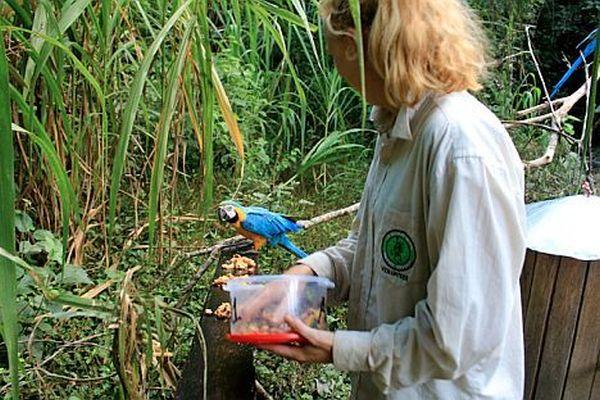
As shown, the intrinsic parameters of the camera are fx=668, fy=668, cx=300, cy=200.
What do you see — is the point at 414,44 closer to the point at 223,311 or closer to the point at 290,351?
the point at 290,351

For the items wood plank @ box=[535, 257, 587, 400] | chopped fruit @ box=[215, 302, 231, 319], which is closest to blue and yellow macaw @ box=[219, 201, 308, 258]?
chopped fruit @ box=[215, 302, 231, 319]

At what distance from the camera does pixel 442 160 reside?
2.63 feet

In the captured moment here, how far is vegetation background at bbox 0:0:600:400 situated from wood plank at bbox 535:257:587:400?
1.99 ft

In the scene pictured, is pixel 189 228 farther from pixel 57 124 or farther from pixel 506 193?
pixel 506 193

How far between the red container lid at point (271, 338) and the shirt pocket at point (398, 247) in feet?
0.47

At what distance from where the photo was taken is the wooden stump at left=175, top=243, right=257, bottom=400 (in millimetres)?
1124

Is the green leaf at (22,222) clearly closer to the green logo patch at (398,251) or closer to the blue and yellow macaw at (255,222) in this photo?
the blue and yellow macaw at (255,222)

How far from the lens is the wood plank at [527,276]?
1.31 metres

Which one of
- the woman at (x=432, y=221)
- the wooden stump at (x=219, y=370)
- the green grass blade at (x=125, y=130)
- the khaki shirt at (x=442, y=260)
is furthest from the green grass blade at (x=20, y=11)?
the wooden stump at (x=219, y=370)

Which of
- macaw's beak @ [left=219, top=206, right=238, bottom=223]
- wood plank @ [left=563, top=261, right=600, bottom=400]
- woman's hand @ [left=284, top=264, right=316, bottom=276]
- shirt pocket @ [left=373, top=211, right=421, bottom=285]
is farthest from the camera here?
macaw's beak @ [left=219, top=206, right=238, bottom=223]

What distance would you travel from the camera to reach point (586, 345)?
1315 millimetres

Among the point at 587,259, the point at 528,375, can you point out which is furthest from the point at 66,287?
the point at 587,259

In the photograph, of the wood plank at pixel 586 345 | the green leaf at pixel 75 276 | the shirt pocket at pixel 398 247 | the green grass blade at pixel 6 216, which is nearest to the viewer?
the green grass blade at pixel 6 216

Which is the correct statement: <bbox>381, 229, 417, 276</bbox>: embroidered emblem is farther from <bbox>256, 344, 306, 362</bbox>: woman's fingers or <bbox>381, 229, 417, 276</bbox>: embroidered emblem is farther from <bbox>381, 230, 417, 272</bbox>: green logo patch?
<bbox>256, 344, 306, 362</bbox>: woman's fingers
